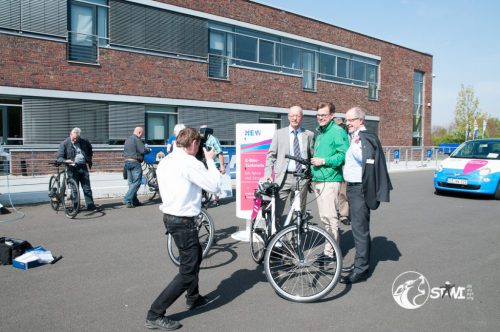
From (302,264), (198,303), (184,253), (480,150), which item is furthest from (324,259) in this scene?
(480,150)

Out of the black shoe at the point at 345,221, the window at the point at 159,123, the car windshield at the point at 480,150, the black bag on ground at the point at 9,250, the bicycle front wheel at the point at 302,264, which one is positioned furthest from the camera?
the window at the point at 159,123

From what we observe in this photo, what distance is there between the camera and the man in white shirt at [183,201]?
359cm

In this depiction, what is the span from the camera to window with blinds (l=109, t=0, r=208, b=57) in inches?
668

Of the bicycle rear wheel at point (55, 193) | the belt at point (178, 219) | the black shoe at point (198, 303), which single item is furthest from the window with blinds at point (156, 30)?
the black shoe at point (198, 303)

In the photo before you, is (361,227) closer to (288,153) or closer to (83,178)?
(288,153)

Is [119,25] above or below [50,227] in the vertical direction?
above

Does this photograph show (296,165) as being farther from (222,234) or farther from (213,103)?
(213,103)

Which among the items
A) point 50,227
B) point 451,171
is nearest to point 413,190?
point 451,171

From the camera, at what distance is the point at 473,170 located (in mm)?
11156

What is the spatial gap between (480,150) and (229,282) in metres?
10.2

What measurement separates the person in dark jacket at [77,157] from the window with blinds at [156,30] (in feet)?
30.6

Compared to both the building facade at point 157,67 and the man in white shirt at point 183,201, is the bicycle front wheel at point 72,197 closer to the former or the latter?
the man in white shirt at point 183,201

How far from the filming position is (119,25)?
17.0 metres

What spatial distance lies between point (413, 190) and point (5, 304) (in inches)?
478
